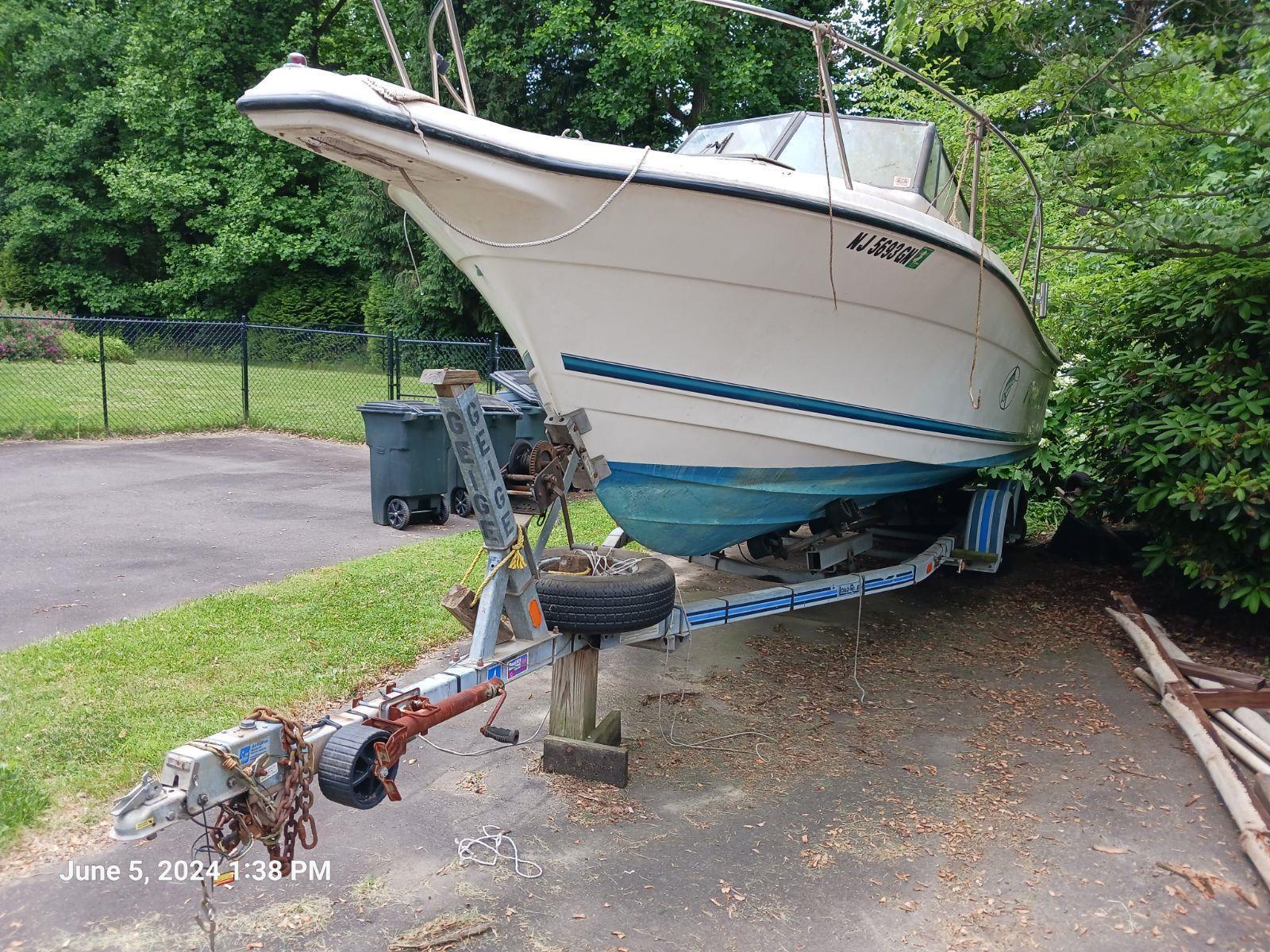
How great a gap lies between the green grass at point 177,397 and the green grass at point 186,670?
6519 mm

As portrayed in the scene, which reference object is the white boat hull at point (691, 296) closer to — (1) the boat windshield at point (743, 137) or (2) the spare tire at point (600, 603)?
(2) the spare tire at point (600, 603)

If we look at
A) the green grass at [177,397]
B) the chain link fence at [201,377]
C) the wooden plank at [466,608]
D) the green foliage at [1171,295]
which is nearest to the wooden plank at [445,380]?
the wooden plank at [466,608]

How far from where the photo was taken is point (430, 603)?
6031mm

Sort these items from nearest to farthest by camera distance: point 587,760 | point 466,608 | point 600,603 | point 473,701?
1. point 473,701
2. point 466,608
3. point 600,603
4. point 587,760

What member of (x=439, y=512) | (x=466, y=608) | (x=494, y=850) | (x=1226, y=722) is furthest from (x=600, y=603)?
(x=439, y=512)

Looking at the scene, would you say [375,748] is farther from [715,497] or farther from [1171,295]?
[1171,295]

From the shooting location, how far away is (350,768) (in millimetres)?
2533

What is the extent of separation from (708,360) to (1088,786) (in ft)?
8.29

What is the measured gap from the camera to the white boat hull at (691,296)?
3.29 m

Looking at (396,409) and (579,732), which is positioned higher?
(396,409)

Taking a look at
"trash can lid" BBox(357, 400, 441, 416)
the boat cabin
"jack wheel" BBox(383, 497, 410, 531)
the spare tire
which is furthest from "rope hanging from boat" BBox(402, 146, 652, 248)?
"jack wheel" BBox(383, 497, 410, 531)

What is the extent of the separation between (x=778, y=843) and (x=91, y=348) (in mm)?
19295

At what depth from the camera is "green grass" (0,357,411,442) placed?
12727 millimetres

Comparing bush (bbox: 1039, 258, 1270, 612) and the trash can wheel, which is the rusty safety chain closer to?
bush (bbox: 1039, 258, 1270, 612)
